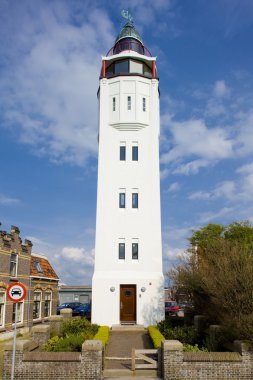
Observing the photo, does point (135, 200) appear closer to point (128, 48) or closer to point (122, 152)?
point (122, 152)

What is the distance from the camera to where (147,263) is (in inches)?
1194

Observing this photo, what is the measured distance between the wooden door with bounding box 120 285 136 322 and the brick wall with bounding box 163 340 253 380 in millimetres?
14959

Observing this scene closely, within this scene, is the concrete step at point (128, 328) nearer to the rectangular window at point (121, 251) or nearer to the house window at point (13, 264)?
the rectangular window at point (121, 251)

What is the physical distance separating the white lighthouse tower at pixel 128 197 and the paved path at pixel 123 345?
3120mm

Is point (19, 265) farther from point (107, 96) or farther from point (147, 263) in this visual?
point (107, 96)

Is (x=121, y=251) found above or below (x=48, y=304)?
above

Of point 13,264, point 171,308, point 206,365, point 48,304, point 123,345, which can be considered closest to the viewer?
point 206,365

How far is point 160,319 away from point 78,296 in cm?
3618

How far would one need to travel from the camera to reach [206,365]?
14758 mm

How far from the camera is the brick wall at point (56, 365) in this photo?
14.7 meters

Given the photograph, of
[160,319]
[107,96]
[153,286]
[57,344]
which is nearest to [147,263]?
[153,286]

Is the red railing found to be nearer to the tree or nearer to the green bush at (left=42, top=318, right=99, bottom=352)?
the tree

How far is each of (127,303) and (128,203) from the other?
7.97m

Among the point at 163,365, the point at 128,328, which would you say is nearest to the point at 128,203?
the point at 128,328
